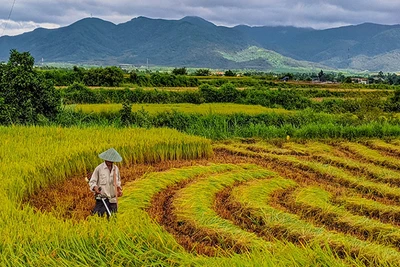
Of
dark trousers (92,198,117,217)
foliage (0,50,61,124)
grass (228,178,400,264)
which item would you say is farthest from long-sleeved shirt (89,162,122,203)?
foliage (0,50,61,124)

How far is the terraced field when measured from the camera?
152 inches

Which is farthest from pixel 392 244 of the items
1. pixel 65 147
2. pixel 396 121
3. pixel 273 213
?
pixel 396 121

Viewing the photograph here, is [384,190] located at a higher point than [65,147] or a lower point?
lower

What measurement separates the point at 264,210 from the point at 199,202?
3.24ft

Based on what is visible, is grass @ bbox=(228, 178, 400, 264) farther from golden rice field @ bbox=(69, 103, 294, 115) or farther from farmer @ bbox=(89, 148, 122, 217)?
golden rice field @ bbox=(69, 103, 294, 115)

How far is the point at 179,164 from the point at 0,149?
3584 mm

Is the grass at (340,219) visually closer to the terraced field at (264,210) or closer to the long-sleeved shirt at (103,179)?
the terraced field at (264,210)

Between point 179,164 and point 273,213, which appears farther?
point 179,164

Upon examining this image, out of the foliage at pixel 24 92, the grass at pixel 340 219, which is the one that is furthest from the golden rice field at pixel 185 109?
the grass at pixel 340 219

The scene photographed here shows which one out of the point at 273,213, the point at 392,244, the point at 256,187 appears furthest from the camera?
the point at 256,187

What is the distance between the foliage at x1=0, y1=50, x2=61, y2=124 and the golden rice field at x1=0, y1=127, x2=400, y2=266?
2949mm

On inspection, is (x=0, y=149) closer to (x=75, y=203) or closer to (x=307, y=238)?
(x=75, y=203)

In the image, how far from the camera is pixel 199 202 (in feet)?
24.2

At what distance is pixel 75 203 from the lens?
7.47 meters
